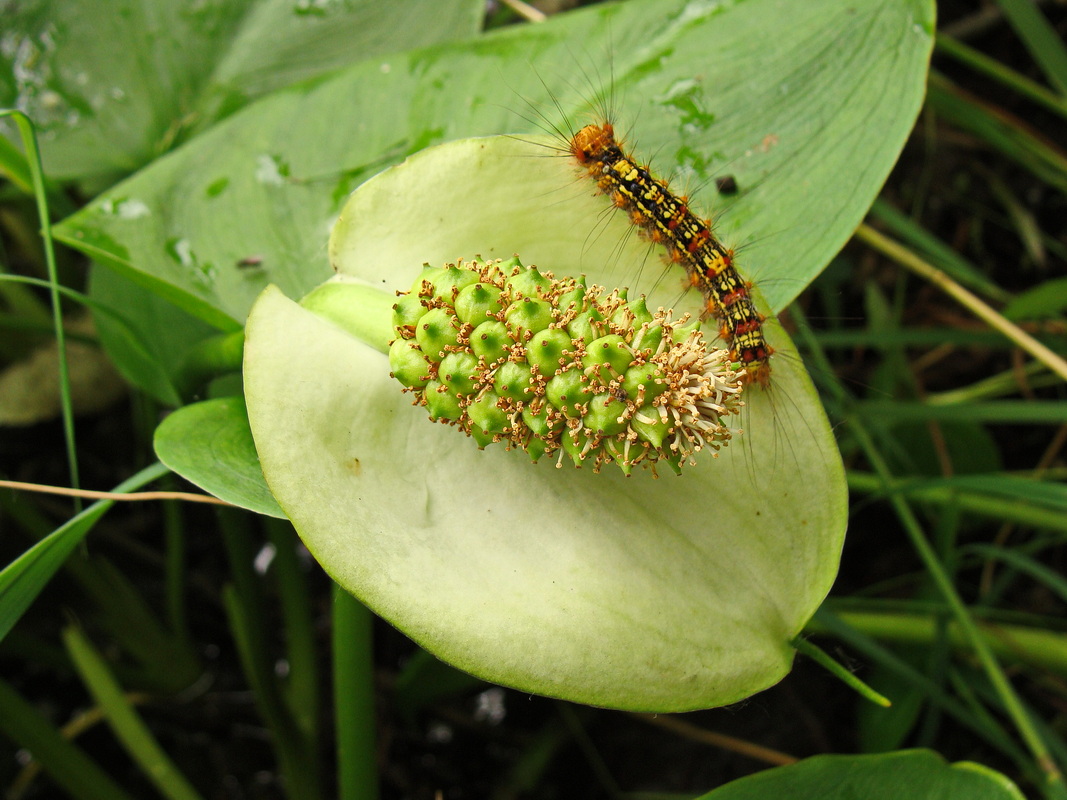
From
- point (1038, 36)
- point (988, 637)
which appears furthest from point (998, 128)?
point (988, 637)

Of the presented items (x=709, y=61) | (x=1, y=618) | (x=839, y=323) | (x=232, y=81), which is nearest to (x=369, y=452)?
(x=1, y=618)

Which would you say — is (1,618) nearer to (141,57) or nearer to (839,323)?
(141,57)

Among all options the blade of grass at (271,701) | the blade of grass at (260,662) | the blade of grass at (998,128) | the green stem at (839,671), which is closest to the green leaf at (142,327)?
the blade of grass at (260,662)

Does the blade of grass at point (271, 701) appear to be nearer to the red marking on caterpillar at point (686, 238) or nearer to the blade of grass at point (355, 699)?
the blade of grass at point (355, 699)

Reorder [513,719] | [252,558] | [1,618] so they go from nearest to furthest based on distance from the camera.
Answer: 1. [1,618]
2. [252,558]
3. [513,719]

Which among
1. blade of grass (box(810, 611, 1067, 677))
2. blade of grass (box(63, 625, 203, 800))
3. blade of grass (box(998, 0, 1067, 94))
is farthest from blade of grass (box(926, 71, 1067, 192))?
blade of grass (box(63, 625, 203, 800))
